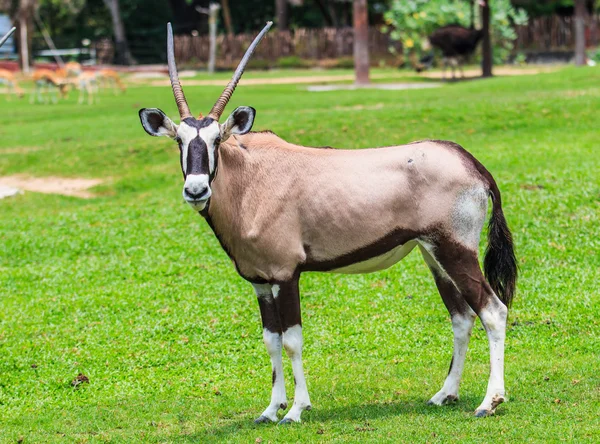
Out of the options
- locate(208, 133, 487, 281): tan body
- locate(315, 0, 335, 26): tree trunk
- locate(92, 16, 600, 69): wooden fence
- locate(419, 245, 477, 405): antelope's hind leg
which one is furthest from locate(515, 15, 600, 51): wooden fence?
locate(208, 133, 487, 281): tan body

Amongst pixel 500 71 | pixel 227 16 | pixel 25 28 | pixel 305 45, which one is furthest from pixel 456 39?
pixel 227 16

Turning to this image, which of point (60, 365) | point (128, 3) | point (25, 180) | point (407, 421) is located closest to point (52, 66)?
point (128, 3)

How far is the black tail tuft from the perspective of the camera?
7.39m

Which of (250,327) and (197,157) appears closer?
(197,157)

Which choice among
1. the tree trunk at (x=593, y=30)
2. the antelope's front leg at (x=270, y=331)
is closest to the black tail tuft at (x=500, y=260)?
the antelope's front leg at (x=270, y=331)

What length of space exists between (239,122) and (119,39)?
4910 cm

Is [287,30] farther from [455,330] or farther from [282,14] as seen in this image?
[455,330]

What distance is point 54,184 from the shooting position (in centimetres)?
1869

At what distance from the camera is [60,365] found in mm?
9141

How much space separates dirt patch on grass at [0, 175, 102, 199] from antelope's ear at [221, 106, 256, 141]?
11343 mm

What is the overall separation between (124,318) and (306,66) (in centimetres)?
3964

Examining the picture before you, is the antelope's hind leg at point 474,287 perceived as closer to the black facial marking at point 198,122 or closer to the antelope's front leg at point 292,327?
the antelope's front leg at point 292,327

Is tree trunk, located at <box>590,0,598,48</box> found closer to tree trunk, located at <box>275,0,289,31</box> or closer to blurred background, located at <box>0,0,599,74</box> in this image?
blurred background, located at <box>0,0,599,74</box>

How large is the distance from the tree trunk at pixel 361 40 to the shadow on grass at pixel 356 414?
2400 centimetres
